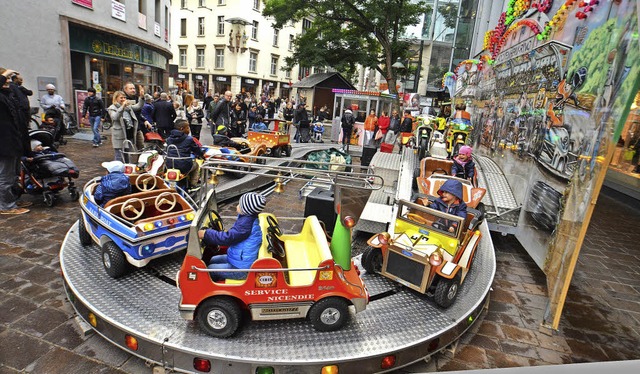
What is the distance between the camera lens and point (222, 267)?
10.2 feet

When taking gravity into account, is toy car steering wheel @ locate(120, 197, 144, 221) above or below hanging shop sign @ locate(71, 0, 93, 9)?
below

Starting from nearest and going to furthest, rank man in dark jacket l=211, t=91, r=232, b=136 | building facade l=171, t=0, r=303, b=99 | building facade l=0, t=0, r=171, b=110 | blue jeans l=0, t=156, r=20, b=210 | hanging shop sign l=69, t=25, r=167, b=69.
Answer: blue jeans l=0, t=156, r=20, b=210 < man in dark jacket l=211, t=91, r=232, b=136 < building facade l=0, t=0, r=171, b=110 < hanging shop sign l=69, t=25, r=167, b=69 < building facade l=171, t=0, r=303, b=99

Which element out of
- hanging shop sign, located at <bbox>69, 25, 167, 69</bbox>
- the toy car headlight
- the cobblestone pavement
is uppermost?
hanging shop sign, located at <bbox>69, 25, 167, 69</bbox>

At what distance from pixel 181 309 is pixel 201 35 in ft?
125

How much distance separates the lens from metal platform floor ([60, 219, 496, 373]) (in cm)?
267

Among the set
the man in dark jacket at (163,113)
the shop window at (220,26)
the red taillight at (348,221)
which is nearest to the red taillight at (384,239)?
the red taillight at (348,221)

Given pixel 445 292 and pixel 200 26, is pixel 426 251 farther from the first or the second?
pixel 200 26

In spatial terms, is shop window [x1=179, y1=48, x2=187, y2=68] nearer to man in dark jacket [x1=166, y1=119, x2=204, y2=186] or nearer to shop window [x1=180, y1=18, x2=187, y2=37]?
shop window [x1=180, y1=18, x2=187, y2=37]

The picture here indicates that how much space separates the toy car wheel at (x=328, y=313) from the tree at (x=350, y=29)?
56.3 feet

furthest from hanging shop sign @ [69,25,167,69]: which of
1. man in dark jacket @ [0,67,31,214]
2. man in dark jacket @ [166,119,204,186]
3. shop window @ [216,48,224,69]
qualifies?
shop window @ [216,48,224,69]

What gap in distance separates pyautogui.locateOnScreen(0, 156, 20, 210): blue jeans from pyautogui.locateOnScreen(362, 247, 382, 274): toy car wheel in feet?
17.9

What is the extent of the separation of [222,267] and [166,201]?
5.41 feet

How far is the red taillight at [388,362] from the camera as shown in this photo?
2.80 metres

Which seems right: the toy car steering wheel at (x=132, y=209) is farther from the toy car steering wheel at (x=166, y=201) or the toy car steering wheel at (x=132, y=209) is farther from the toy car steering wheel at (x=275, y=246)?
the toy car steering wheel at (x=275, y=246)
